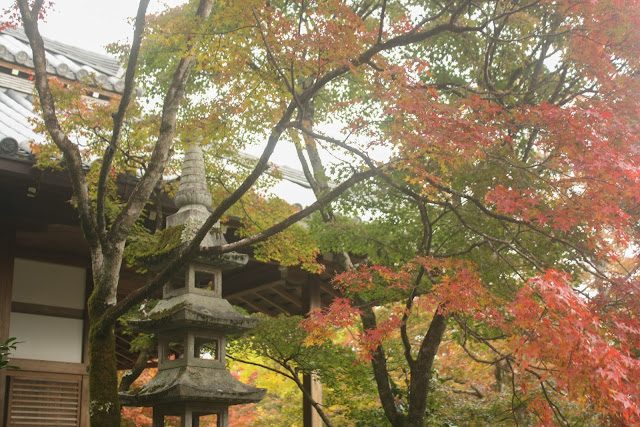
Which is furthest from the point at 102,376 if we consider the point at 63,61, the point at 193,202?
the point at 63,61

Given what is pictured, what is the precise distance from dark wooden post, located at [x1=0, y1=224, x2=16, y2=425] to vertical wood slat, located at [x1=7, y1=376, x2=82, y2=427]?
146 mm

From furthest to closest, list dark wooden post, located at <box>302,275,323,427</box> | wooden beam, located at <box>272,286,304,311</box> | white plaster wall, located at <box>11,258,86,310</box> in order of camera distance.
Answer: wooden beam, located at <box>272,286,304,311</box>, dark wooden post, located at <box>302,275,323,427</box>, white plaster wall, located at <box>11,258,86,310</box>

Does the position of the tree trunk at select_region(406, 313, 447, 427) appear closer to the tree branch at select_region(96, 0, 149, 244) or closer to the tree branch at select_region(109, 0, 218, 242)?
the tree branch at select_region(109, 0, 218, 242)

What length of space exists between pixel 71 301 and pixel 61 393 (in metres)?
1.25

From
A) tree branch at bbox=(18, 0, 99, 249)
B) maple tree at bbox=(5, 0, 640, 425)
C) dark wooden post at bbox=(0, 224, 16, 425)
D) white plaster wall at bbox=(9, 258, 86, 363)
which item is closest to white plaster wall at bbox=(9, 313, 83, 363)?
white plaster wall at bbox=(9, 258, 86, 363)

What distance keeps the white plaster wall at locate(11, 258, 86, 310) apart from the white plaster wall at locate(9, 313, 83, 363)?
0.23 m

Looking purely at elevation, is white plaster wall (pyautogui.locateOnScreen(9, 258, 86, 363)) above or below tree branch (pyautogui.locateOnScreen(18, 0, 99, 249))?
below

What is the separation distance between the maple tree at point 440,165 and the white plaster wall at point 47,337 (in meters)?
2.23

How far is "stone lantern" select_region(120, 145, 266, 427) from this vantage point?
5.42 m

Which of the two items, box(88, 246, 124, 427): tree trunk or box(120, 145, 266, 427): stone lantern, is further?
box(88, 246, 124, 427): tree trunk

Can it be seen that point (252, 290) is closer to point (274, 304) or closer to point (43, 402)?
point (274, 304)

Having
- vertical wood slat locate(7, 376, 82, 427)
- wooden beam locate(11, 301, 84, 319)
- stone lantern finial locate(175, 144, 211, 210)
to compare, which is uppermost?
stone lantern finial locate(175, 144, 211, 210)

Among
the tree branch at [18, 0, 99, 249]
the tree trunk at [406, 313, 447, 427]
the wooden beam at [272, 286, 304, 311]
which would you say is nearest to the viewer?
the tree branch at [18, 0, 99, 249]

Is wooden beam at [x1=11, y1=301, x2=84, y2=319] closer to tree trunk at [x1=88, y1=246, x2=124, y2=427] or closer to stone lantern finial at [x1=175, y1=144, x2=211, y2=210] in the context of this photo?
tree trunk at [x1=88, y1=246, x2=124, y2=427]
